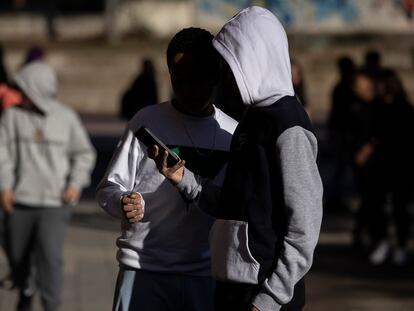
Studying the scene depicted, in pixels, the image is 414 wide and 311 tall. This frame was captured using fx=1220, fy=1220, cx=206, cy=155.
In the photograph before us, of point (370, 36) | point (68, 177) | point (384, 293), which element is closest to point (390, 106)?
point (384, 293)

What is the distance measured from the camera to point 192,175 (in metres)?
4.14

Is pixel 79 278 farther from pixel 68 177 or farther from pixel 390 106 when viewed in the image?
pixel 390 106

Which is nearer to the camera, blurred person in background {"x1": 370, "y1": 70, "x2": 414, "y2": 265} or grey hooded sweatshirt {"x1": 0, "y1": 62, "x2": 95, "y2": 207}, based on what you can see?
grey hooded sweatshirt {"x1": 0, "y1": 62, "x2": 95, "y2": 207}

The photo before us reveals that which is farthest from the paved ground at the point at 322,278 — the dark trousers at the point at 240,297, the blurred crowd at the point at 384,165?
the dark trousers at the point at 240,297

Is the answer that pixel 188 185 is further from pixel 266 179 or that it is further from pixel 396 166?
pixel 396 166

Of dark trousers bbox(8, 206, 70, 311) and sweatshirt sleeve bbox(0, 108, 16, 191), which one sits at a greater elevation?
sweatshirt sleeve bbox(0, 108, 16, 191)

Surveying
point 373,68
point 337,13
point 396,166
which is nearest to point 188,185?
point 396,166

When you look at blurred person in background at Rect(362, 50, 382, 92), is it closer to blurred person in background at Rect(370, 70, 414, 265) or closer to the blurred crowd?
the blurred crowd

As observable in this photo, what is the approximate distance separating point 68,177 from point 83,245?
423 cm

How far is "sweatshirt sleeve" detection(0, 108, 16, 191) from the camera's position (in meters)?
Answer: 7.16

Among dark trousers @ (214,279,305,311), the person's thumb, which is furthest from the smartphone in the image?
dark trousers @ (214,279,305,311)

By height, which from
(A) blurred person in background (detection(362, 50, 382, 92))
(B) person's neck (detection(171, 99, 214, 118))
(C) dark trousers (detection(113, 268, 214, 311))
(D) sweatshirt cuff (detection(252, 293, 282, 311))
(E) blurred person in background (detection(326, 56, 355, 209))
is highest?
(B) person's neck (detection(171, 99, 214, 118))

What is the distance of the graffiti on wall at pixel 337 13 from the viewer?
28.6 m

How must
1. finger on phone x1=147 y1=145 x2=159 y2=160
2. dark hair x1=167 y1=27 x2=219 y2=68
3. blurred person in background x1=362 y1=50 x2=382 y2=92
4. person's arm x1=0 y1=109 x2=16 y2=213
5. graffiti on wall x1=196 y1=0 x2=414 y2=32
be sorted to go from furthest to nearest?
1. graffiti on wall x1=196 y1=0 x2=414 y2=32
2. blurred person in background x1=362 y1=50 x2=382 y2=92
3. person's arm x1=0 y1=109 x2=16 y2=213
4. dark hair x1=167 y1=27 x2=219 y2=68
5. finger on phone x1=147 y1=145 x2=159 y2=160
